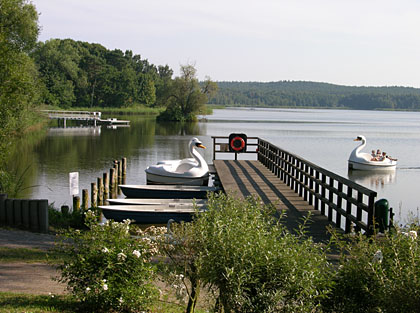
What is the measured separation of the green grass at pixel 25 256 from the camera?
8.01 meters

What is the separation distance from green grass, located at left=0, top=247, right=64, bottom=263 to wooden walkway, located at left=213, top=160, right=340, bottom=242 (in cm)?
320

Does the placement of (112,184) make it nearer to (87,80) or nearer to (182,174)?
(182,174)

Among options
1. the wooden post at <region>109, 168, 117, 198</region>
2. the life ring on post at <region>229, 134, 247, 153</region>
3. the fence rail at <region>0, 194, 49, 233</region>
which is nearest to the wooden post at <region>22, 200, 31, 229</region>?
the fence rail at <region>0, 194, 49, 233</region>

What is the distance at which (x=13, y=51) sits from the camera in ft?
53.0

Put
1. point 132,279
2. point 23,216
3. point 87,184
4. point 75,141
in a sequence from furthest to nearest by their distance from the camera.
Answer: point 75,141 < point 87,184 < point 23,216 < point 132,279

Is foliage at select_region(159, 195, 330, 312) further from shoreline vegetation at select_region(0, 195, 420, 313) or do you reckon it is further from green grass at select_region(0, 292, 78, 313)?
green grass at select_region(0, 292, 78, 313)

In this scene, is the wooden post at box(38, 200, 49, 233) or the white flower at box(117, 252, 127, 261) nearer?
the white flower at box(117, 252, 127, 261)

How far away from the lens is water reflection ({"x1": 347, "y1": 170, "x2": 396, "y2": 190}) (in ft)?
81.3

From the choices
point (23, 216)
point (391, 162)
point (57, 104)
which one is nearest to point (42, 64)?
point (57, 104)

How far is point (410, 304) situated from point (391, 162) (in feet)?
86.6

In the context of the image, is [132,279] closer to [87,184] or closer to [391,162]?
[87,184]

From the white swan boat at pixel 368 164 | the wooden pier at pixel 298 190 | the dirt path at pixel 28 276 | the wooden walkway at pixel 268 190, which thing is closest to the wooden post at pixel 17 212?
the dirt path at pixel 28 276

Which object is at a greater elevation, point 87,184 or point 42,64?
point 42,64

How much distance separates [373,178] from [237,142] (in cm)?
796
